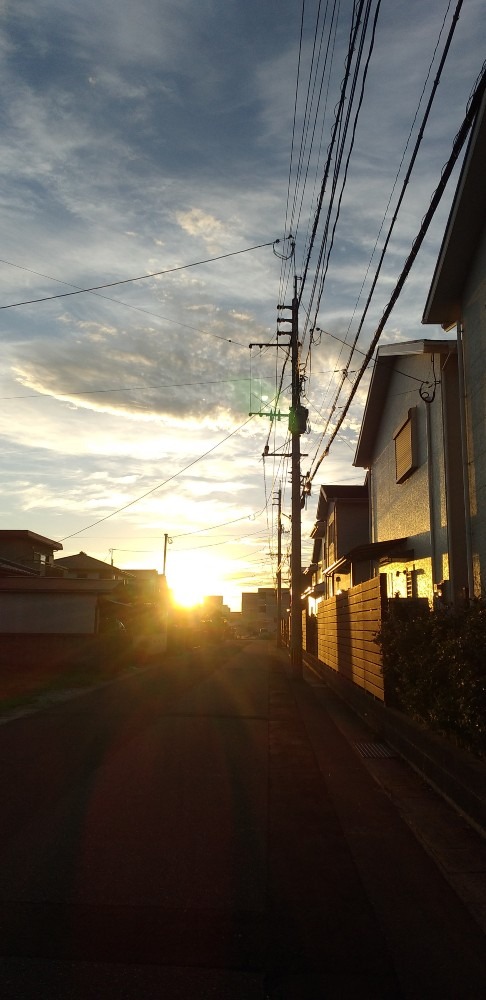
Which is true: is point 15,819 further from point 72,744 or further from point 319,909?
point 72,744

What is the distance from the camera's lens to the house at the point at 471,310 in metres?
12.4

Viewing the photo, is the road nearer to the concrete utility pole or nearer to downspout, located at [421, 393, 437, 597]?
downspout, located at [421, 393, 437, 597]

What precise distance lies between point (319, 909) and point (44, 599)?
23236 millimetres

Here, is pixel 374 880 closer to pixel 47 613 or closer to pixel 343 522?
pixel 47 613

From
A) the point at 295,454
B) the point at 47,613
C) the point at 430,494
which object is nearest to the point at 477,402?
the point at 430,494

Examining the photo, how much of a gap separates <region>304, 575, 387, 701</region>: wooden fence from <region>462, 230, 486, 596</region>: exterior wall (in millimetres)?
Result: 1767

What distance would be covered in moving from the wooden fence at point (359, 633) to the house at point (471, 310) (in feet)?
5.80

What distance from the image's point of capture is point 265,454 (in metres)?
30.9

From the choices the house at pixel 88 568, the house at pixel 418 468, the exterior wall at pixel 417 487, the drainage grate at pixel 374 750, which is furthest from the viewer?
the house at pixel 88 568

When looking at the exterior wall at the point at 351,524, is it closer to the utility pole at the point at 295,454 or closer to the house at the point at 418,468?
the utility pole at the point at 295,454

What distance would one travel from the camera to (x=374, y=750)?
1020 centimetres

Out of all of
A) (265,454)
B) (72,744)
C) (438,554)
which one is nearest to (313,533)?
(265,454)

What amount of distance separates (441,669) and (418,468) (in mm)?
9740

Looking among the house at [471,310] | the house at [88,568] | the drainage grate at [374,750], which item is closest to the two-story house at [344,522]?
the house at [471,310]
